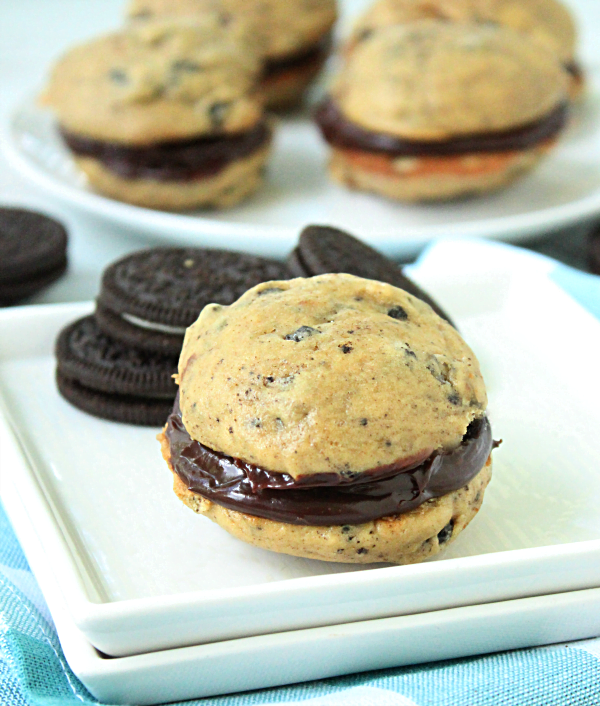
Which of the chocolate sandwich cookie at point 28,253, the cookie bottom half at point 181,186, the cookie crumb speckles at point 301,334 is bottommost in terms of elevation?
the cookie bottom half at point 181,186

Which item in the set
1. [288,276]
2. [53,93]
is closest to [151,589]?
[288,276]

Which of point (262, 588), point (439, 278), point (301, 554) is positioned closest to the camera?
point (262, 588)

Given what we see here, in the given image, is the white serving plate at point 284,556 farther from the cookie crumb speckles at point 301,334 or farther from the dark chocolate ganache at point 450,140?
the dark chocolate ganache at point 450,140

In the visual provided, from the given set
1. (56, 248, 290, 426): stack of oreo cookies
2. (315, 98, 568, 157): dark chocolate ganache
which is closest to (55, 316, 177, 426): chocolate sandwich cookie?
(56, 248, 290, 426): stack of oreo cookies

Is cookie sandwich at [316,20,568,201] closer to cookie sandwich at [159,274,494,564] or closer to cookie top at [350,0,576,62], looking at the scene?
cookie top at [350,0,576,62]

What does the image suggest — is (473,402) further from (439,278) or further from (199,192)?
(199,192)

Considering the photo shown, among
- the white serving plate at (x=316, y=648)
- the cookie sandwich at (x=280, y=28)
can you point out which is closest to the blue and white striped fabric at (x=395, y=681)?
the white serving plate at (x=316, y=648)
